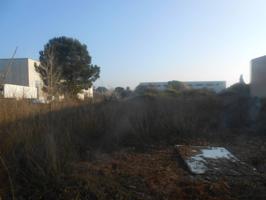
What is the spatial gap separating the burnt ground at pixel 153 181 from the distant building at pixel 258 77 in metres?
9.56

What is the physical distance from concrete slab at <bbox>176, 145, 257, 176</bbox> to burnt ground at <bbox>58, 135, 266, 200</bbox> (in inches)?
4.5

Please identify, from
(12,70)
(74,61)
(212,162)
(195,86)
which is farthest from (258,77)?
(195,86)

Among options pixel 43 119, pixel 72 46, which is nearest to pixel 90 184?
pixel 43 119

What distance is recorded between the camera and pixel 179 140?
6.20m

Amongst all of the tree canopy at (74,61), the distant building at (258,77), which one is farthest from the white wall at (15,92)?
the tree canopy at (74,61)

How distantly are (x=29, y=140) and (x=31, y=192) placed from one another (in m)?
1.11

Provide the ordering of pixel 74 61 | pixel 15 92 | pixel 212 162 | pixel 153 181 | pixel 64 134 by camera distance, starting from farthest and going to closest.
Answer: pixel 74 61, pixel 15 92, pixel 64 134, pixel 212 162, pixel 153 181

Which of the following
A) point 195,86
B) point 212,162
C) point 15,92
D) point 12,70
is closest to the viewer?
point 212,162

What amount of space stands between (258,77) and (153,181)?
12128 mm

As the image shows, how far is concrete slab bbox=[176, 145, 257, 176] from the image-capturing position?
4.00 meters

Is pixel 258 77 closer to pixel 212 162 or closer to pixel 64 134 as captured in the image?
pixel 212 162

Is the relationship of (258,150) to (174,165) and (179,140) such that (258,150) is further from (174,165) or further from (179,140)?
(174,165)

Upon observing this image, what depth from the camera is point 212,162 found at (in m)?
4.41

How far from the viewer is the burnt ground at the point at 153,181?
3.13m
